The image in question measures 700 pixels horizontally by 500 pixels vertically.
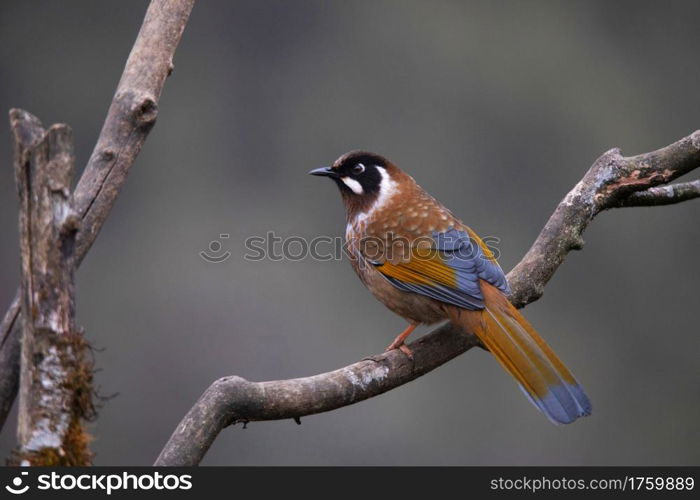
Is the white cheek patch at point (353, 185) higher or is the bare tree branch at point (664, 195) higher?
the bare tree branch at point (664, 195)

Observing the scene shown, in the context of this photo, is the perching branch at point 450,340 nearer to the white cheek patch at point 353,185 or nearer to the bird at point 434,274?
the bird at point 434,274

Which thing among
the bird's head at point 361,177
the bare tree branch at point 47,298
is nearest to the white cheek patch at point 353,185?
the bird's head at point 361,177

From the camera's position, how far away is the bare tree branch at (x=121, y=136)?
246 cm

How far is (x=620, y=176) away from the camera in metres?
3.59

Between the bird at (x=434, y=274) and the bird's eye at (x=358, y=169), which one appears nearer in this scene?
the bird at (x=434, y=274)

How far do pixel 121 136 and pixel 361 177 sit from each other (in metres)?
1.47

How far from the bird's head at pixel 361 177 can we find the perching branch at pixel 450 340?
791 millimetres

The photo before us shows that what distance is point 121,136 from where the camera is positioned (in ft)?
9.12

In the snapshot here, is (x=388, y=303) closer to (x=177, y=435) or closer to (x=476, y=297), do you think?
(x=476, y=297)

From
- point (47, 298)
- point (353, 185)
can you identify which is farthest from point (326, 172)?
point (47, 298)

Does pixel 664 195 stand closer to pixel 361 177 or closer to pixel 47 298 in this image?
pixel 361 177
